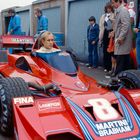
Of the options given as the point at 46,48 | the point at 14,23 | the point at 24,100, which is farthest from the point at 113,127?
the point at 14,23

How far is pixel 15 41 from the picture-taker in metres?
7.01

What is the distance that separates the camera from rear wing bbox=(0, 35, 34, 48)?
274 inches

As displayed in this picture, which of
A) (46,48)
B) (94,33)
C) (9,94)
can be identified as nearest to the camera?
(9,94)

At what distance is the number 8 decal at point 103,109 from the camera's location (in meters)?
3.45

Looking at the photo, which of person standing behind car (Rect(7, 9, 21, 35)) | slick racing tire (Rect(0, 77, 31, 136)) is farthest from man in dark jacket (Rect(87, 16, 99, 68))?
slick racing tire (Rect(0, 77, 31, 136))

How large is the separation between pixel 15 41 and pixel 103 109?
3.87 metres

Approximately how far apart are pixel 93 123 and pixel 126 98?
72cm

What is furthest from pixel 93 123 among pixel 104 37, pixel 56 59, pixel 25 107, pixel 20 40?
pixel 104 37

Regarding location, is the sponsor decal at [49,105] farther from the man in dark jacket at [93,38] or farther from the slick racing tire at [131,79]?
the man in dark jacket at [93,38]

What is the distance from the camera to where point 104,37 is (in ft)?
28.5

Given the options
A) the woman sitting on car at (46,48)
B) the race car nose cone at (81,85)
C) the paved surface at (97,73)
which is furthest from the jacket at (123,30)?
the race car nose cone at (81,85)

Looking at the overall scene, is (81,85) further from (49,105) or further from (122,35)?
(122,35)

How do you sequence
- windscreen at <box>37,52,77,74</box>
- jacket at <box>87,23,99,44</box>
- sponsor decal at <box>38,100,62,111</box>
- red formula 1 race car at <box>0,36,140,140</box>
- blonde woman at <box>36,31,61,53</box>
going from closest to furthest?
red formula 1 race car at <box>0,36,140,140</box>, sponsor decal at <box>38,100,62,111</box>, windscreen at <box>37,52,77,74</box>, blonde woman at <box>36,31,61,53</box>, jacket at <box>87,23,99,44</box>

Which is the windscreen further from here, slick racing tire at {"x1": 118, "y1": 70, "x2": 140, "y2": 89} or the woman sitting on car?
slick racing tire at {"x1": 118, "y1": 70, "x2": 140, "y2": 89}
